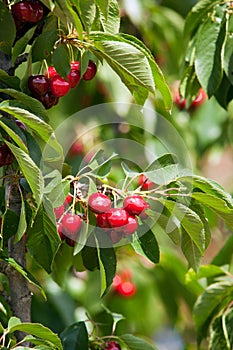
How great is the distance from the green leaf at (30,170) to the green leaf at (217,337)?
0.59 m

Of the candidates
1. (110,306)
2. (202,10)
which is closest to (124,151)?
(202,10)

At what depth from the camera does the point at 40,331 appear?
1.06 meters

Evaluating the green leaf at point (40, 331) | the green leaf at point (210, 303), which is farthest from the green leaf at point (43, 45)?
the green leaf at point (210, 303)

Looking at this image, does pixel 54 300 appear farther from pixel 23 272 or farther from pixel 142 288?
pixel 23 272

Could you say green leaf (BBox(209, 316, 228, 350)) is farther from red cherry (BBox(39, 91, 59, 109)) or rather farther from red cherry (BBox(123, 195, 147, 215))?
red cherry (BBox(39, 91, 59, 109))

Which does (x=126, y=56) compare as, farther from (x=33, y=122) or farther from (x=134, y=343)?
(x=134, y=343)

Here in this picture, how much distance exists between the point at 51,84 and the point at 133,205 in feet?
0.64

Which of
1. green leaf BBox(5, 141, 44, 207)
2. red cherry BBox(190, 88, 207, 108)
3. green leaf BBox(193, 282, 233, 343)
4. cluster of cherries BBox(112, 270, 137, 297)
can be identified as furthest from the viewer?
cluster of cherries BBox(112, 270, 137, 297)

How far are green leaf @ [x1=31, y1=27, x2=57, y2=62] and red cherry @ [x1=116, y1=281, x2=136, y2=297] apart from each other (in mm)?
1493

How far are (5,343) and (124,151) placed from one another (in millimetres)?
637

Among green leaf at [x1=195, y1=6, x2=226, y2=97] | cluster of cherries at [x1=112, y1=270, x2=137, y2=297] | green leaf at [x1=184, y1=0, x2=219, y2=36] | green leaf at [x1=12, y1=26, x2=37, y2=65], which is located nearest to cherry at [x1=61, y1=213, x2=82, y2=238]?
green leaf at [x1=12, y1=26, x2=37, y2=65]

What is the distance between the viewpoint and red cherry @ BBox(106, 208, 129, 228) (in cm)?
111

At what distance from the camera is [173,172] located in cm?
114

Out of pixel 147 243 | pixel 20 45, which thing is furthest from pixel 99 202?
pixel 20 45
